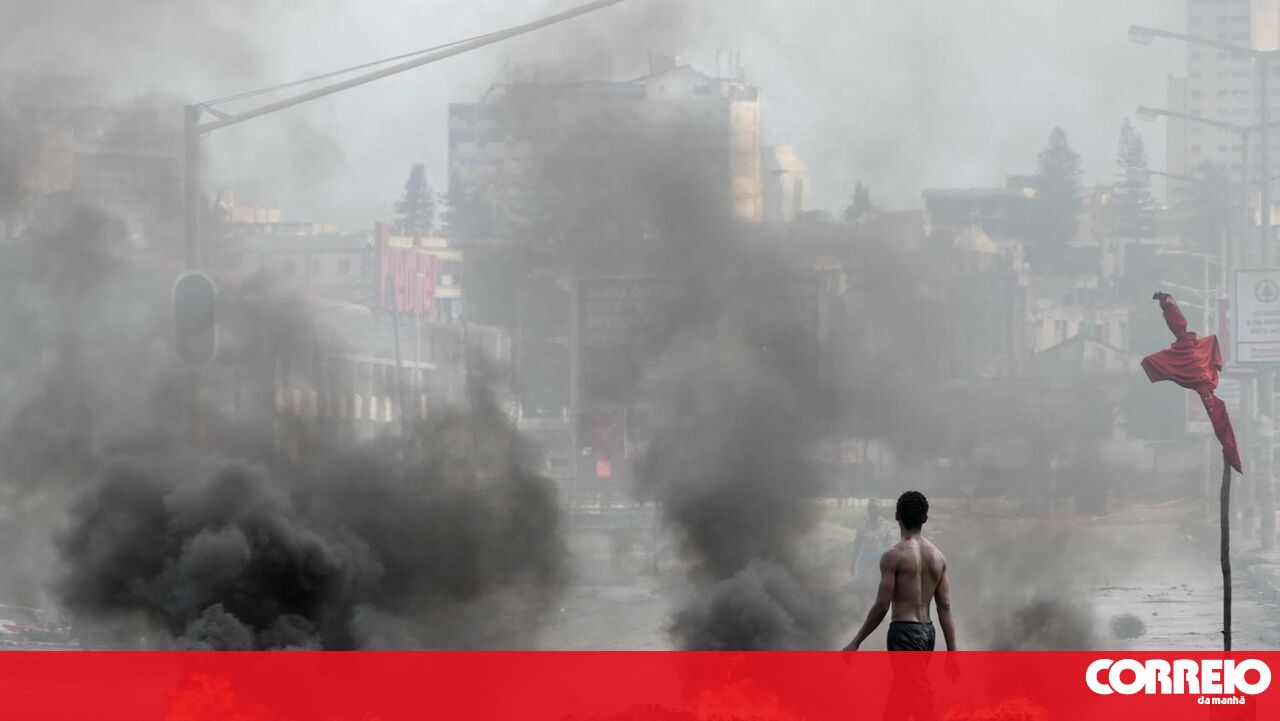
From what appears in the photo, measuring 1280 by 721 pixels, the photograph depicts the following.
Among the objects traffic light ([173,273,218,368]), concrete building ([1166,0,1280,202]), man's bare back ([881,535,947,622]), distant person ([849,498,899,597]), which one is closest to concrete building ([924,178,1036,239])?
concrete building ([1166,0,1280,202])

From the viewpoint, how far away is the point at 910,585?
10.1m

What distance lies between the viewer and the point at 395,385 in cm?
3438

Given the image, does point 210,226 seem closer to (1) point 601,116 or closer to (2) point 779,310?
(1) point 601,116

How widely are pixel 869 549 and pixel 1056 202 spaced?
40.7 m

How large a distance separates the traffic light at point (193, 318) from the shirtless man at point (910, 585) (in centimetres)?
862

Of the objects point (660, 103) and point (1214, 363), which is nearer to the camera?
point (1214, 363)

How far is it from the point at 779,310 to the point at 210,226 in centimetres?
1095

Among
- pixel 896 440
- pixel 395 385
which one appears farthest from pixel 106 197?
pixel 896 440

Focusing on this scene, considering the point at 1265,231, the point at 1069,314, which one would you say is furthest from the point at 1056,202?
the point at 1265,231

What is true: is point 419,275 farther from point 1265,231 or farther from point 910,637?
point 910,637

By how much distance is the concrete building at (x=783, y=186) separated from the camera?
34.5 meters

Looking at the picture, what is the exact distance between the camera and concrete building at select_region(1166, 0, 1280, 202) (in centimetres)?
6506

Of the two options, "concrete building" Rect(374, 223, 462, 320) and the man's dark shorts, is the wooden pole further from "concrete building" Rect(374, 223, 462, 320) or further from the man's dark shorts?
"concrete building" Rect(374, 223, 462, 320)

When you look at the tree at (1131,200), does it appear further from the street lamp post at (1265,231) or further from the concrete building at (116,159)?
the concrete building at (116,159)
